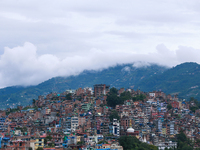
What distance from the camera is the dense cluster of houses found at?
59.1 metres

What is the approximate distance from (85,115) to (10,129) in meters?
18.7

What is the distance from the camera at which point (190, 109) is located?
108m

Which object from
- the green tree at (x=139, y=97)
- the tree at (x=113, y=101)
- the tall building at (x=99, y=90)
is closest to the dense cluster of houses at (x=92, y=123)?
the tall building at (x=99, y=90)

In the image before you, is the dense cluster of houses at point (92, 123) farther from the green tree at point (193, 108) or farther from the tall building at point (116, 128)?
the green tree at point (193, 108)

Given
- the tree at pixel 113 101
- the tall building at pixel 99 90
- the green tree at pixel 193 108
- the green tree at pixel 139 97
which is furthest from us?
the green tree at pixel 193 108

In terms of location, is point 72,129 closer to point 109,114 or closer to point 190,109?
point 109,114

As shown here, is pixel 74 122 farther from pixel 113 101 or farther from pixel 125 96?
pixel 125 96

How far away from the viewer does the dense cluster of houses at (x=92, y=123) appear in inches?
2326

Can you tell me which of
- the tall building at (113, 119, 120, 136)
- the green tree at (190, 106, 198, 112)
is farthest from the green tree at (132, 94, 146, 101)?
the tall building at (113, 119, 120, 136)

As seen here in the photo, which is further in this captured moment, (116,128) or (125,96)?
(125,96)

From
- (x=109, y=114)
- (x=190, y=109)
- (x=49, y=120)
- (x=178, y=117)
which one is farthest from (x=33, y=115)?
(x=190, y=109)

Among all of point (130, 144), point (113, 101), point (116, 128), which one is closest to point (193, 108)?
point (113, 101)

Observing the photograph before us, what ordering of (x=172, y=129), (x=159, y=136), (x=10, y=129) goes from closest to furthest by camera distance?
(x=10, y=129) < (x=159, y=136) < (x=172, y=129)

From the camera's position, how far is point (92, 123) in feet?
252
